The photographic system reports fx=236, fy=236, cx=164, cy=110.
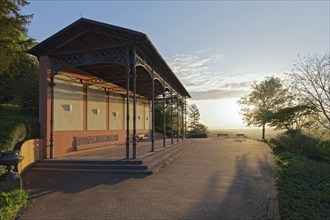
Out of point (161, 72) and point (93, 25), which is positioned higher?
point (93, 25)

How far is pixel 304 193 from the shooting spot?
6.18m

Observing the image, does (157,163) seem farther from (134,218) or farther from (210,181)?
(134,218)

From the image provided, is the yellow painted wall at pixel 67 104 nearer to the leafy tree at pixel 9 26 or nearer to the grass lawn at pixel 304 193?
the leafy tree at pixel 9 26

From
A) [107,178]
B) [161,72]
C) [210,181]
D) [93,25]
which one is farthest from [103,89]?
[210,181]

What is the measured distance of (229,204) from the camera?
5191mm

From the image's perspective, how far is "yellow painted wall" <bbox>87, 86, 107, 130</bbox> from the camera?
13164 mm

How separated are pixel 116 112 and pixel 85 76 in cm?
431

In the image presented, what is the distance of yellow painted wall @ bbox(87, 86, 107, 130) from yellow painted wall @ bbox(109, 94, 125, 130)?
81 cm

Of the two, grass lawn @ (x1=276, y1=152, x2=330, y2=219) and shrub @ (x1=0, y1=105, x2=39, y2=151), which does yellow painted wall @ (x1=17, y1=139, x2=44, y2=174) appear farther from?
grass lawn @ (x1=276, y1=152, x2=330, y2=219)

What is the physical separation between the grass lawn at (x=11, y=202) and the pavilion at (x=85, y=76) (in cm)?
397

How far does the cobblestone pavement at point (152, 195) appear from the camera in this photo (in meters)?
4.71

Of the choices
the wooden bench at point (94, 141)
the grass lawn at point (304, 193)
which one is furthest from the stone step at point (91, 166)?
the grass lawn at point (304, 193)

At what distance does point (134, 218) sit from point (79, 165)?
16.2ft

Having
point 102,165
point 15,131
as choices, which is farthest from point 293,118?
point 15,131
